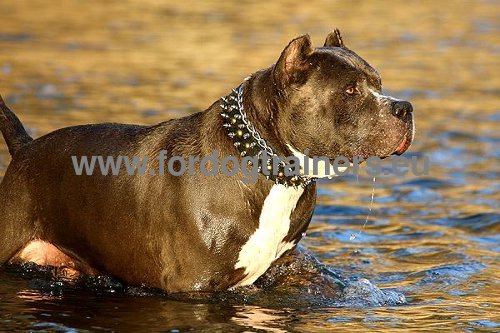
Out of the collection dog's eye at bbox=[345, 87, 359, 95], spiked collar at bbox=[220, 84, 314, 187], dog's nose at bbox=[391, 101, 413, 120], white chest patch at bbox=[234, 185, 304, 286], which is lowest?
white chest patch at bbox=[234, 185, 304, 286]

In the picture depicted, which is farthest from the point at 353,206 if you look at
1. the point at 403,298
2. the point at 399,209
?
the point at 403,298

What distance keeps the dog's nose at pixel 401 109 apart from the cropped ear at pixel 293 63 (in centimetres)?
62

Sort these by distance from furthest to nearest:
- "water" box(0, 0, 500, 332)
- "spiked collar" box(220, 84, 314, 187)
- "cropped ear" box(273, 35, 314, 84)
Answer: "water" box(0, 0, 500, 332)
"spiked collar" box(220, 84, 314, 187)
"cropped ear" box(273, 35, 314, 84)

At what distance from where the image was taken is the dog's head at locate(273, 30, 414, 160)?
22.9 ft

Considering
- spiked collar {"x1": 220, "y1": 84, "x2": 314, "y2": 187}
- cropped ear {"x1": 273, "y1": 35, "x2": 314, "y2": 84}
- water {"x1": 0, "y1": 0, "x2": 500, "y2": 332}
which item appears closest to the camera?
cropped ear {"x1": 273, "y1": 35, "x2": 314, "y2": 84}

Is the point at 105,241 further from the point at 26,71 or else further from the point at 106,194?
the point at 26,71

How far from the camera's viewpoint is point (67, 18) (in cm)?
2134

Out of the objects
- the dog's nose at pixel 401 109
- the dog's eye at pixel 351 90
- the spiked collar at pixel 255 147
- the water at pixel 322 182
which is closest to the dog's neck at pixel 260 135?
the spiked collar at pixel 255 147

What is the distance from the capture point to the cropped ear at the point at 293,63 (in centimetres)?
691

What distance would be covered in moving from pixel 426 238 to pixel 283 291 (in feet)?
7.54

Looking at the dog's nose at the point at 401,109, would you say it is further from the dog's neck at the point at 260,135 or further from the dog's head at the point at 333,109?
the dog's neck at the point at 260,135

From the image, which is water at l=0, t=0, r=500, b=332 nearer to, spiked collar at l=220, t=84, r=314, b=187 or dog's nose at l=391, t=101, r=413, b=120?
spiked collar at l=220, t=84, r=314, b=187

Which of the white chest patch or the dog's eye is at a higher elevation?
the dog's eye

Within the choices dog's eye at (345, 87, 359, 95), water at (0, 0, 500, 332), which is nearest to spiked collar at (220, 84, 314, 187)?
dog's eye at (345, 87, 359, 95)
